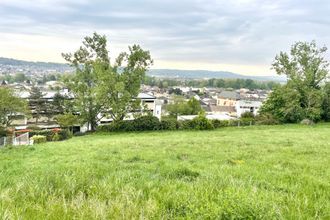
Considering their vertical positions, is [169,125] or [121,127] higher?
[169,125]

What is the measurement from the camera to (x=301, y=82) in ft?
125

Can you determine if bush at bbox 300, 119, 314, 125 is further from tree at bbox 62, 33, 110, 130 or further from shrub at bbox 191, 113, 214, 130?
tree at bbox 62, 33, 110, 130

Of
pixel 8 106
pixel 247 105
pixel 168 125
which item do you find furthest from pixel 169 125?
pixel 247 105

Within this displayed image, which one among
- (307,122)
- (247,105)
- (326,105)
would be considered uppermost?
(326,105)

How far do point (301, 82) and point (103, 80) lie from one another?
22745 mm

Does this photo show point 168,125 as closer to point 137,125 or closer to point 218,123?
point 137,125

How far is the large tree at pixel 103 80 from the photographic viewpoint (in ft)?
107

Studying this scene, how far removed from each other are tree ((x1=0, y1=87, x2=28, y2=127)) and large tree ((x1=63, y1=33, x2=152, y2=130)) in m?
7.82

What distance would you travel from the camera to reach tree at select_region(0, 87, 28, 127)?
120ft

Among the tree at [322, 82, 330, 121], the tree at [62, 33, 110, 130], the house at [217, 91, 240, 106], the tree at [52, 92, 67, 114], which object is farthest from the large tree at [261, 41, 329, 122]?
the house at [217, 91, 240, 106]

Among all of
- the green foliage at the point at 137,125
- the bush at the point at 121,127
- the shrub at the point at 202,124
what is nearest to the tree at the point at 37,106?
the green foliage at the point at 137,125

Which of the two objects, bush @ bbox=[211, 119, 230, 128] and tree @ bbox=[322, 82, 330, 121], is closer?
bush @ bbox=[211, 119, 230, 128]

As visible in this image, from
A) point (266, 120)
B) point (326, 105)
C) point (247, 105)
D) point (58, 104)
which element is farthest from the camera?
point (247, 105)

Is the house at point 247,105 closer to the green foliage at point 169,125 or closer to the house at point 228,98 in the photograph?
the house at point 228,98
